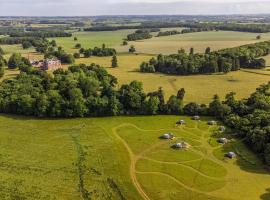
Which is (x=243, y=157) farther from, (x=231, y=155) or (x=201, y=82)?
(x=201, y=82)

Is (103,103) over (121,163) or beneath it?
over

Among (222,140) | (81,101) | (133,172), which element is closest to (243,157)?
(222,140)

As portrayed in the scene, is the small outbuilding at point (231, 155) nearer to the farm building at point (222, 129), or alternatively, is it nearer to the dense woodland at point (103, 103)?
the farm building at point (222, 129)

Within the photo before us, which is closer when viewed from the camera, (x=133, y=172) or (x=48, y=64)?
(x=133, y=172)

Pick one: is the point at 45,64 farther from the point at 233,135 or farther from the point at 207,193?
the point at 207,193

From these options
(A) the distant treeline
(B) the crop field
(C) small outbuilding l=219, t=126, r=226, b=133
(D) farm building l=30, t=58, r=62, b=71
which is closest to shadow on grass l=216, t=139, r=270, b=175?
Result: (C) small outbuilding l=219, t=126, r=226, b=133

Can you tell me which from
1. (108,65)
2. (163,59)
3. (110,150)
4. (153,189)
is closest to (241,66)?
(163,59)
